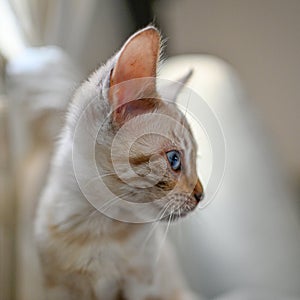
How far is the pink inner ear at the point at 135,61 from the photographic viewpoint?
1.44ft

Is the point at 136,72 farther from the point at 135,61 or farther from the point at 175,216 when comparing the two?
the point at 175,216

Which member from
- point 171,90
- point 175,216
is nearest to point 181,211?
point 175,216

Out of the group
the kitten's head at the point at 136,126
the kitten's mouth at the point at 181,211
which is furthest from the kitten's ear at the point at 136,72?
the kitten's mouth at the point at 181,211

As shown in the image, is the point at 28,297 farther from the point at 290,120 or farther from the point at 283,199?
the point at 290,120

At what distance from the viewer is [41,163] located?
63cm

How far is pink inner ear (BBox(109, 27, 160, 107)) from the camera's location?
44cm

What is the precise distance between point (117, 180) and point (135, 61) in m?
0.11

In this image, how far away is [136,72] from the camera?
0.44m

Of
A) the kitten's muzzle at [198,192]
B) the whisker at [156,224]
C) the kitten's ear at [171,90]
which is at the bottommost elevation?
the whisker at [156,224]

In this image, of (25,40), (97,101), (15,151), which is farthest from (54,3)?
(97,101)

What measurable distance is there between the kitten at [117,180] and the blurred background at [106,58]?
0.05m

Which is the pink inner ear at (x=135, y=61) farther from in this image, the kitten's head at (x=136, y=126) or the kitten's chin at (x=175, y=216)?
the kitten's chin at (x=175, y=216)

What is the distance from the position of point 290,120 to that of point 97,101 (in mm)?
677

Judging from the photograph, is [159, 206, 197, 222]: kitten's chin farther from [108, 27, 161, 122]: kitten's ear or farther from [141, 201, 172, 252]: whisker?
[108, 27, 161, 122]: kitten's ear
